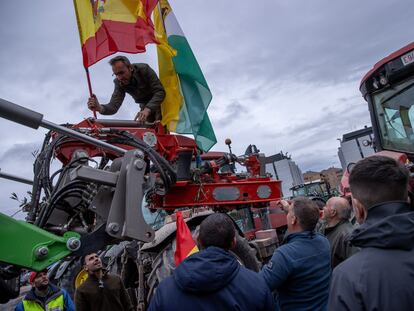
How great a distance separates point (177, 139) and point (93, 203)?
2123 mm

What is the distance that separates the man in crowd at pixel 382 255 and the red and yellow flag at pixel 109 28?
3023 millimetres

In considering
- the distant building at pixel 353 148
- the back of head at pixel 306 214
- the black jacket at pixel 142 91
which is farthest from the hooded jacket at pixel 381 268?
the distant building at pixel 353 148

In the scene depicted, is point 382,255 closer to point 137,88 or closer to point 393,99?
point 393,99

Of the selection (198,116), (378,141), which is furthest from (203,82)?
(378,141)

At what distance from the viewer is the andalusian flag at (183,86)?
14.8ft

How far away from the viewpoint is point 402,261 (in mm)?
1297

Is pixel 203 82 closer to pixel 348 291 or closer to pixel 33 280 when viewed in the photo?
Result: pixel 33 280

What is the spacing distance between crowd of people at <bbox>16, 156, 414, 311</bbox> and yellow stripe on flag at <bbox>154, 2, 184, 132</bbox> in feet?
5.89

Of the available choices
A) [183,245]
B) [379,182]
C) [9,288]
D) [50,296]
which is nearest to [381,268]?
[379,182]

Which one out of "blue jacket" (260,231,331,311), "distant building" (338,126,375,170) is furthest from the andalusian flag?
"distant building" (338,126,375,170)

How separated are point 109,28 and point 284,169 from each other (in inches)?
598

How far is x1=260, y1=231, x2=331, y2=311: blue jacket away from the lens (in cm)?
255

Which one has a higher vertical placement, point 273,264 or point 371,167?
point 371,167

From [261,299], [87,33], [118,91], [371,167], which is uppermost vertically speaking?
[87,33]
